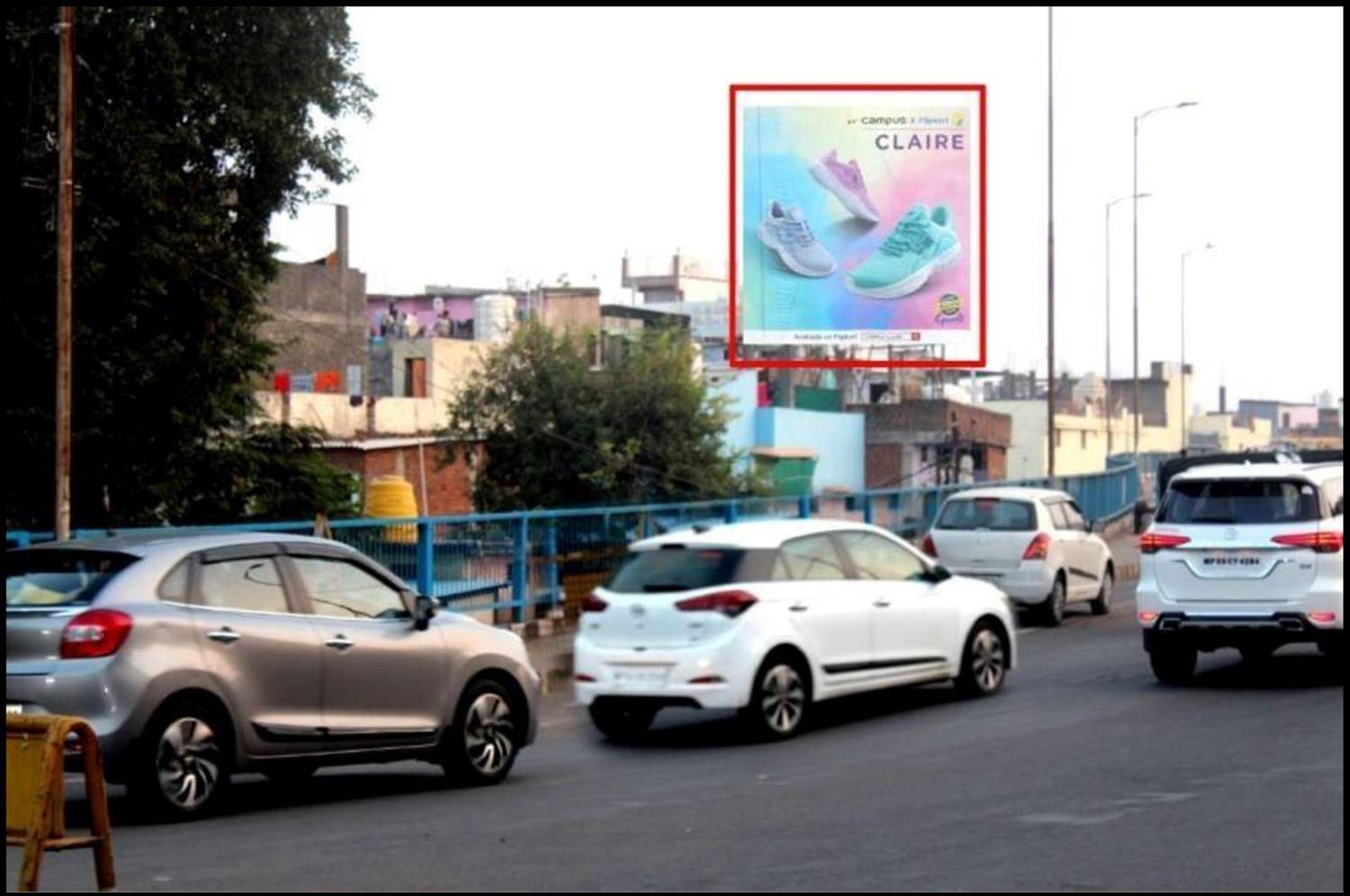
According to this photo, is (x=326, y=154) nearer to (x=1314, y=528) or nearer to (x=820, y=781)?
(x=1314, y=528)

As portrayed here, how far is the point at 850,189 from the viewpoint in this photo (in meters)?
23.1

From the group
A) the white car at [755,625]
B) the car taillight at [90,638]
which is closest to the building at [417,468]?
the white car at [755,625]

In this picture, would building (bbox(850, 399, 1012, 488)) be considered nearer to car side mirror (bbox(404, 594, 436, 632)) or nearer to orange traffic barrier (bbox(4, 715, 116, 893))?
car side mirror (bbox(404, 594, 436, 632))


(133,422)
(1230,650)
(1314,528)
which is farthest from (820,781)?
(133,422)

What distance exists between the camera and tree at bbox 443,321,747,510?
39.3 m

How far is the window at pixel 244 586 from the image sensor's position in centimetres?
1112

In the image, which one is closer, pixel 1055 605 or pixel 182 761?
pixel 182 761

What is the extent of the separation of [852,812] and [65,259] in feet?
Result: 60.0

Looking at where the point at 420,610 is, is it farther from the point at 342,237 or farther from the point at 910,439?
the point at 342,237

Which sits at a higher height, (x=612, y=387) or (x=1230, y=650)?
(x=612, y=387)

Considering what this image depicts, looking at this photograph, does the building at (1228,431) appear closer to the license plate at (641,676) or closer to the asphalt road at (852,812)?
the asphalt road at (852,812)

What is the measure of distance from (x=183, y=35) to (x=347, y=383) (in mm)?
29224

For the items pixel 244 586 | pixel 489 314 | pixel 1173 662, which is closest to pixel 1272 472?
pixel 1173 662

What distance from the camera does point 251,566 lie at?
11422mm
